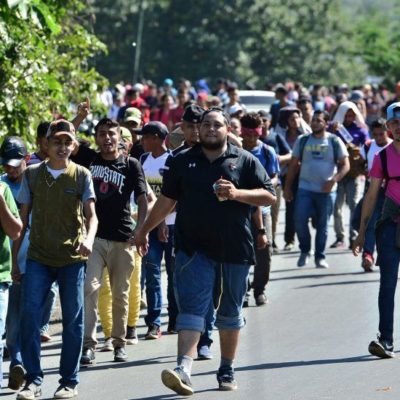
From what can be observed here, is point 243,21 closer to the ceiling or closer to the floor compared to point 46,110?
closer to the ceiling

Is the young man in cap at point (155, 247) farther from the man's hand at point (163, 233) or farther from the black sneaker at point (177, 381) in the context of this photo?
the black sneaker at point (177, 381)

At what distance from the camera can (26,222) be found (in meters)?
9.88

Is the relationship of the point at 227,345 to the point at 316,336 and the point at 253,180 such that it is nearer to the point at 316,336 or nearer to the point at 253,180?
the point at 253,180

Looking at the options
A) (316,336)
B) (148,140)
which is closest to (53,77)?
(148,140)

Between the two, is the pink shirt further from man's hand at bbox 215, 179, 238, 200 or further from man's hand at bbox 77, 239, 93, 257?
man's hand at bbox 77, 239, 93, 257

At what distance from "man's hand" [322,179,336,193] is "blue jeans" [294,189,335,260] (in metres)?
0.08

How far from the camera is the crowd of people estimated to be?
9.56m

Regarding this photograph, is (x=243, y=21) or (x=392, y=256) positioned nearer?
(x=392, y=256)

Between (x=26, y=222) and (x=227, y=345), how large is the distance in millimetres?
1567

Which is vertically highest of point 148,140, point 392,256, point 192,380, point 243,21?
point 243,21

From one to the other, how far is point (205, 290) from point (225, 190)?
0.70 m

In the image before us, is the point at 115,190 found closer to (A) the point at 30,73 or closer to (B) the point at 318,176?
(A) the point at 30,73

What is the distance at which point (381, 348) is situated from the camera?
11.0 m

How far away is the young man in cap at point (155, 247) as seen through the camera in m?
12.5
